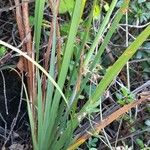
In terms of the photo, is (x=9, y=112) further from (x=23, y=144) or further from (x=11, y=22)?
(x=11, y=22)

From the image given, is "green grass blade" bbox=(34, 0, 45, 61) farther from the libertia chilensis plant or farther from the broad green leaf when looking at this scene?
the broad green leaf

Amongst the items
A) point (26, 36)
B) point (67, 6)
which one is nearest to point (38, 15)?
point (26, 36)

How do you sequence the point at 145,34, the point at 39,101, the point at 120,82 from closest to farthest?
the point at 145,34 < the point at 39,101 < the point at 120,82

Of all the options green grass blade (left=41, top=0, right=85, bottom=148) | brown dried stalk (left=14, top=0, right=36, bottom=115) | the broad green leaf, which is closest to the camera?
green grass blade (left=41, top=0, right=85, bottom=148)

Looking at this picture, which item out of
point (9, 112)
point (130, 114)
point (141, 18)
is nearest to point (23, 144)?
point (9, 112)

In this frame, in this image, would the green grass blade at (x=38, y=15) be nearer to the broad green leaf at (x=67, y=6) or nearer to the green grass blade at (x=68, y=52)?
the green grass blade at (x=68, y=52)

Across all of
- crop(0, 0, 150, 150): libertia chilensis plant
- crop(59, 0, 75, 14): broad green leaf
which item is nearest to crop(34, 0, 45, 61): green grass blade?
crop(0, 0, 150, 150): libertia chilensis plant

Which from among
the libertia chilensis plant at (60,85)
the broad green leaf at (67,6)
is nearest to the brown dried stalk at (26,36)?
the libertia chilensis plant at (60,85)

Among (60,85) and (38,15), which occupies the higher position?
(38,15)

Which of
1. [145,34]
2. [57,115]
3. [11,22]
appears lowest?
[57,115]

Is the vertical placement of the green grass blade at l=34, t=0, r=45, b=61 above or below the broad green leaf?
above

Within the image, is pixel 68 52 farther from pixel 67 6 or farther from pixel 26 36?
pixel 67 6
